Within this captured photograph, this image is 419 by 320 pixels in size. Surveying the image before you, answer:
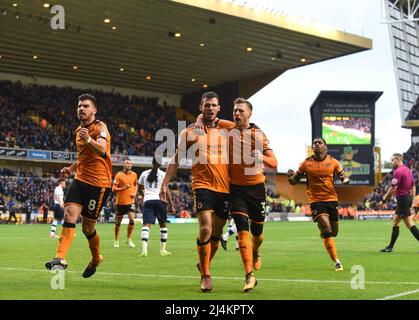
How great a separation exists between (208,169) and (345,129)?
4845 centimetres

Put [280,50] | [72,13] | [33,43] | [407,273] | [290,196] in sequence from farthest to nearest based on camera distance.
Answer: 1. [290,196]
2. [280,50]
3. [33,43]
4. [72,13]
5. [407,273]

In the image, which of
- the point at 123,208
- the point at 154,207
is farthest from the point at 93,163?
the point at 123,208

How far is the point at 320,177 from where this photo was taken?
12320mm

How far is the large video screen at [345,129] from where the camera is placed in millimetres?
55906

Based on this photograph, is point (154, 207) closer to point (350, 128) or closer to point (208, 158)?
point (208, 158)

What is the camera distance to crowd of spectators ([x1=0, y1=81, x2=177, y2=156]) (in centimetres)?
4944

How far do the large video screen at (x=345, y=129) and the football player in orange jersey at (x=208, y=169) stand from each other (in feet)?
156

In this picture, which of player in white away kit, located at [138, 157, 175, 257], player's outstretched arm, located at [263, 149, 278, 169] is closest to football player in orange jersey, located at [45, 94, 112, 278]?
player's outstretched arm, located at [263, 149, 278, 169]

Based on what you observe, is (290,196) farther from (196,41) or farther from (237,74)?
(196,41)

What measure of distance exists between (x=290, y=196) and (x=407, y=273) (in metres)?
54.4

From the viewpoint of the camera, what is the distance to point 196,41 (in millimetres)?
47719

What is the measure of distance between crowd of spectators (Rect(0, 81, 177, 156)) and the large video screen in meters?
13.2

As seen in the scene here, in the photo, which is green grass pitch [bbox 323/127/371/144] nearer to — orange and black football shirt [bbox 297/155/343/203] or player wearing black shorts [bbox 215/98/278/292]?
orange and black football shirt [bbox 297/155/343/203]
